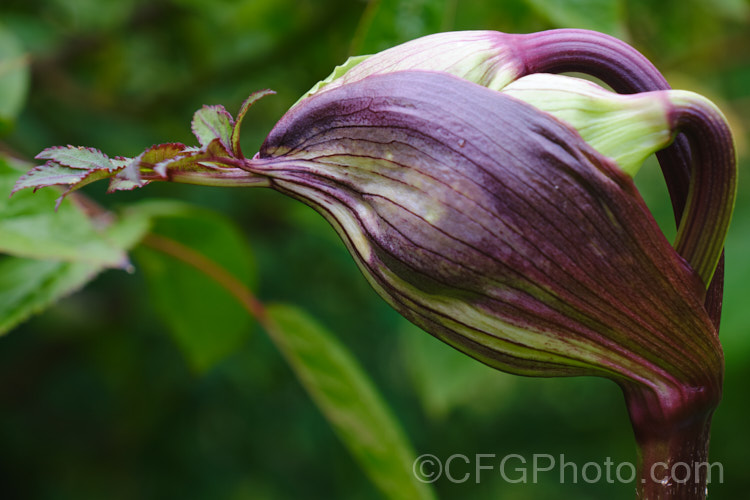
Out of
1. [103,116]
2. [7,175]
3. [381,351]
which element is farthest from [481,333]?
[381,351]

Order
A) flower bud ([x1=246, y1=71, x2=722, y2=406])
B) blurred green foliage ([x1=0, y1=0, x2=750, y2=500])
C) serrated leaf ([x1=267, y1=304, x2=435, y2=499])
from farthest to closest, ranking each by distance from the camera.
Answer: blurred green foliage ([x1=0, y1=0, x2=750, y2=500])
serrated leaf ([x1=267, y1=304, x2=435, y2=499])
flower bud ([x1=246, y1=71, x2=722, y2=406])

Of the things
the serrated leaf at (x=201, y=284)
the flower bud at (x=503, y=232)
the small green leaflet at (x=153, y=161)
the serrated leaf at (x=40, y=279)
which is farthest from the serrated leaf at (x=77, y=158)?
the serrated leaf at (x=201, y=284)

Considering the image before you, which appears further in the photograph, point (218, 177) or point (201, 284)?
point (201, 284)

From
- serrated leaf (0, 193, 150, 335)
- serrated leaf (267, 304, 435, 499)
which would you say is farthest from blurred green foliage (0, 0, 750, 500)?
serrated leaf (0, 193, 150, 335)

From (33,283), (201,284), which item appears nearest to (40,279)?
(33,283)

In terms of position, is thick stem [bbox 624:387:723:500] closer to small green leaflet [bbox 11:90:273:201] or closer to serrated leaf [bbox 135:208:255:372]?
small green leaflet [bbox 11:90:273:201]

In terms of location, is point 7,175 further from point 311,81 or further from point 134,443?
point 134,443

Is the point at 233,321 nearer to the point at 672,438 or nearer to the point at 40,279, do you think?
the point at 40,279

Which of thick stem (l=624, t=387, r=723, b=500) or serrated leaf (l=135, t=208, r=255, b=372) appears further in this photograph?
serrated leaf (l=135, t=208, r=255, b=372)
